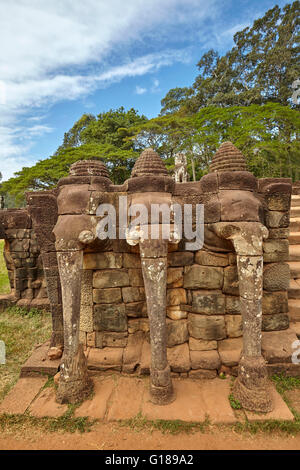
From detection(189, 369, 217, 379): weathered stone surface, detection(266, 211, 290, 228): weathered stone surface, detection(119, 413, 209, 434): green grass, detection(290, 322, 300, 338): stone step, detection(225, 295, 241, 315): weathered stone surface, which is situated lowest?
detection(119, 413, 209, 434): green grass

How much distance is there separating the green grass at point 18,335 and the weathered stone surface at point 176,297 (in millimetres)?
2300

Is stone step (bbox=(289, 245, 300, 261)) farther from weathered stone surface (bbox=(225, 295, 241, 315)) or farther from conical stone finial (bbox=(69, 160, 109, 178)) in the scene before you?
conical stone finial (bbox=(69, 160, 109, 178))

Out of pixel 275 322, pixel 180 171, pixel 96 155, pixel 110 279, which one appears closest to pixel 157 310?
pixel 110 279

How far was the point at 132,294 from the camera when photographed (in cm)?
327

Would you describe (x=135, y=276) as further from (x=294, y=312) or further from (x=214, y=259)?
(x=294, y=312)

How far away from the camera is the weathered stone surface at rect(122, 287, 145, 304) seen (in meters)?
3.27

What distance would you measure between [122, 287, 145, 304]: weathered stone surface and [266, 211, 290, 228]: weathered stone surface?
192cm

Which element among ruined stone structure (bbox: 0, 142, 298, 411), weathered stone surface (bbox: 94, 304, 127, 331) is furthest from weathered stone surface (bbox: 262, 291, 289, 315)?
weathered stone surface (bbox: 94, 304, 127, 331)

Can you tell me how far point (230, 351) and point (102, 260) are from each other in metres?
1.98

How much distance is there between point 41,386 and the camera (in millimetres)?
3018

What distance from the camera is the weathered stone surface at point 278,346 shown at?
118 inches

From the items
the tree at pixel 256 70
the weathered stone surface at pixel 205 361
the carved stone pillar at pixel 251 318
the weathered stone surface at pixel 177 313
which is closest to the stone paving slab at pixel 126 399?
the weathered stone surface at pixel 205 361

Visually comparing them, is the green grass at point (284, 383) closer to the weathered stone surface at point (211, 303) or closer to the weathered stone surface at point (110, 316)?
the weathered stone surface at point (211, 303)

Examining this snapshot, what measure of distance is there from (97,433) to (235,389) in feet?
4.77
